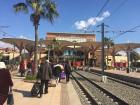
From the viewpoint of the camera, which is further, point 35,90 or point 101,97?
point 101,97

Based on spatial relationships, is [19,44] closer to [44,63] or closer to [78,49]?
[78,49]

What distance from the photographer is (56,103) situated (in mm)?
17875

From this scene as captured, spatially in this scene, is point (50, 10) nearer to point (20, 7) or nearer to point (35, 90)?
point (20, 7)

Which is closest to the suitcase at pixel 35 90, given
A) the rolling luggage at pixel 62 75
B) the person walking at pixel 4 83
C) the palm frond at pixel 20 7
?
the person walking at pixel 4 83

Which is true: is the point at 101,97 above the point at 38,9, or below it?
below

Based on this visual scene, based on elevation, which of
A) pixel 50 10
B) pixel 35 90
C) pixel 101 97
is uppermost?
pixel 50 10

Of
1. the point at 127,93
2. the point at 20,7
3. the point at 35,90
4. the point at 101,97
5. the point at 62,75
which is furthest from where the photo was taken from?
the point at 62,75

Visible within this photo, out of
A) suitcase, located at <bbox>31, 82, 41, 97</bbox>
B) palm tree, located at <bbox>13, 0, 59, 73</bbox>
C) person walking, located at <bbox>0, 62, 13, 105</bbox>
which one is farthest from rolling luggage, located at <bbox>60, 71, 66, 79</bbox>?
person walking, located at <bbox>0, 62, 13, 105</bbox>

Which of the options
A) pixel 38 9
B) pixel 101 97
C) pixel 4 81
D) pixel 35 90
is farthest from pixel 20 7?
pixel 4 81

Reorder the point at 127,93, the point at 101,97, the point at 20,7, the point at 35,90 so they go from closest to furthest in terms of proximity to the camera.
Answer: the point at 35,90 → the point at 101,97 → the point at 127,93 → the point at 20,7

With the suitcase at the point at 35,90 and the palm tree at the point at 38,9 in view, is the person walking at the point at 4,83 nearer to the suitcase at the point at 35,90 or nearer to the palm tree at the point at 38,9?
the suitcase at the point at 35,90

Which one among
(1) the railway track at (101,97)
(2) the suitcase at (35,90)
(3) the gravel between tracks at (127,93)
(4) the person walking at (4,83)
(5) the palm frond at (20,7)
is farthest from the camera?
(5) the palm frond at (20,7)

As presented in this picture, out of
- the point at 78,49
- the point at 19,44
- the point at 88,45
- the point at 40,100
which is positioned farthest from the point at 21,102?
the point at 78,49

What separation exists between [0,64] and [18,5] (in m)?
25.0
